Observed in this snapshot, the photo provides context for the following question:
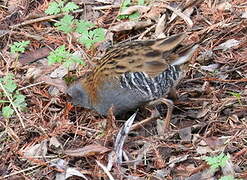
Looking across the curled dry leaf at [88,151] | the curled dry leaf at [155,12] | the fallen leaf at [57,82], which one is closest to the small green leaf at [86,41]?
the fallen leaf at [57,82]

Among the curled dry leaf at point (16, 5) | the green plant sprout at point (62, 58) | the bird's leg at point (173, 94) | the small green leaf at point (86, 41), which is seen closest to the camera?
the bird's leg at point (173, 94)

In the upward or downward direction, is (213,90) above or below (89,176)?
above

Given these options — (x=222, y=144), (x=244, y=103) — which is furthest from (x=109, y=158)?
(x=244, y=103)

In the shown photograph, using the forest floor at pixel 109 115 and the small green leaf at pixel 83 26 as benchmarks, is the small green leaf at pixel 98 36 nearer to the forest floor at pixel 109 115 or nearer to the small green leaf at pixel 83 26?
the forest floor at pixel 109 115

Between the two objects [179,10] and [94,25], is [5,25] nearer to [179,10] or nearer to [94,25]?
[94,25]

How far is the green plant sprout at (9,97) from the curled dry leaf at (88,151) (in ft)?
2.66

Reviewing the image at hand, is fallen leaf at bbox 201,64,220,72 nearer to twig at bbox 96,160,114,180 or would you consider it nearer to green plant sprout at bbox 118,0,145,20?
green plant sprout at bbox 118,0,145,20

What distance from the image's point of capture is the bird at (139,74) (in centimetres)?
555

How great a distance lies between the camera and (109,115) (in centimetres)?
553

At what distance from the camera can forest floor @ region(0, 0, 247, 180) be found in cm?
524

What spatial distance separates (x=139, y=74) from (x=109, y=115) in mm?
439

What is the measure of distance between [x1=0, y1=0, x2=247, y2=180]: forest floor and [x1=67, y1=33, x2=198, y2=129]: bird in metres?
0.20

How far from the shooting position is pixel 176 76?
223 inches

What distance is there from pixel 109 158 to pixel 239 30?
2075 millimetres
